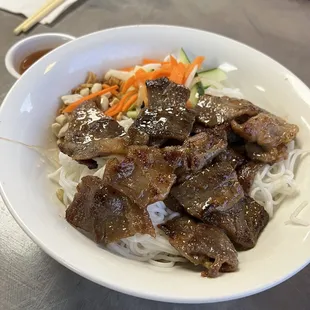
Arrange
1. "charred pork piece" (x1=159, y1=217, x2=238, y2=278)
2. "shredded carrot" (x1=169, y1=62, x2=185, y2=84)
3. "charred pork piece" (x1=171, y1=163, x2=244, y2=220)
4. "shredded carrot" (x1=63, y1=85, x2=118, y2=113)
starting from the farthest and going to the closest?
"shredded carrot" (x1=169, y1=62, x2=185, y2=84)
"shredded carrot" (x1=63, y1=85, x2=118, y2=113)
"charred pork piece" (x1=171, y1=163, x2=244, y2=220)
"charred pork piece" (x1=159, y1=217, x2=238, y2=278)

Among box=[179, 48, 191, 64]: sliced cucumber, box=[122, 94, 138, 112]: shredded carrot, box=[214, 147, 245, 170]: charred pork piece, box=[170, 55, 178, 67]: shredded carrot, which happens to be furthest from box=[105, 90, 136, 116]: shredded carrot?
box=[214, 147, 245, 170]: charred pork piece

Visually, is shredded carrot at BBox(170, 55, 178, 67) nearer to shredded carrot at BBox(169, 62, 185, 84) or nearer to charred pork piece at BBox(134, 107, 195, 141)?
shredded carrot at BBox(169, 62, 185, 84)

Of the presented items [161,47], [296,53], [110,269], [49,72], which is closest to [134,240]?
[110,269]

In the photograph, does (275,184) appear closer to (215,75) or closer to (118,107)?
(215,75)

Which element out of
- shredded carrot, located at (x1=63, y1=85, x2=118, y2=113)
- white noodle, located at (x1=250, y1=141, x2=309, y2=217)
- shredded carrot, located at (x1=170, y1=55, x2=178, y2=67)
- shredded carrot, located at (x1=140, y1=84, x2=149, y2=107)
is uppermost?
shredded carrot, located at (x1=170, y1=55, x2=178, y2=67)

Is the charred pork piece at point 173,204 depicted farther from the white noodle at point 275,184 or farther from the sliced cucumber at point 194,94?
the sliced cucumber at point 194,94

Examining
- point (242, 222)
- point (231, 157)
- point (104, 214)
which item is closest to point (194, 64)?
point (231, 157)
